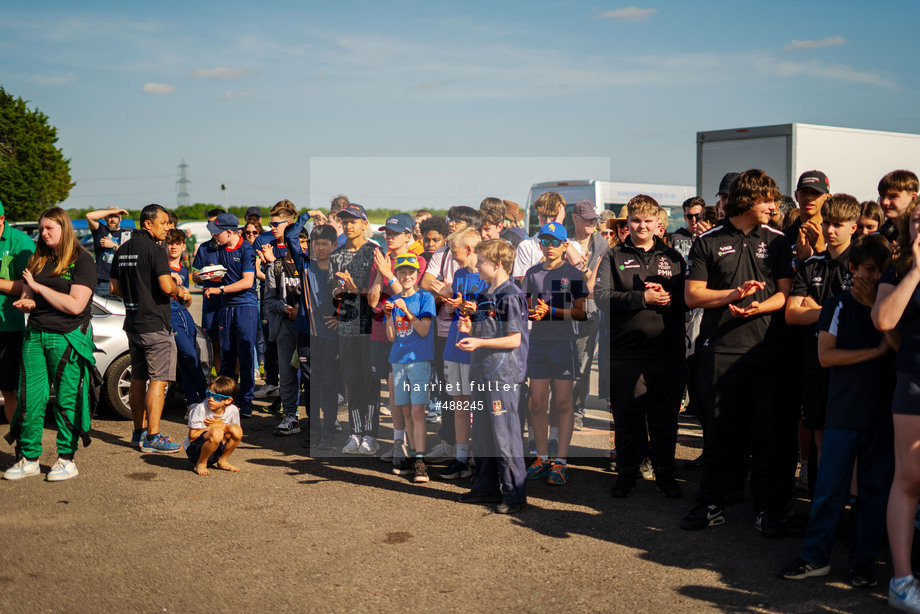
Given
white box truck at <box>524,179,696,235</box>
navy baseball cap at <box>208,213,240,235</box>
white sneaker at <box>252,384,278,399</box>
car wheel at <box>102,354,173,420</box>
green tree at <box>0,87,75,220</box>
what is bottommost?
white sneaker at <box>252,384,278,399</box>

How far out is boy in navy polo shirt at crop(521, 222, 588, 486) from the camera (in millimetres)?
6090

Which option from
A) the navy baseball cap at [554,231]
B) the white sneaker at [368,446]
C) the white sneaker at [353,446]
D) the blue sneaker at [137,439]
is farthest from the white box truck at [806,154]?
the blue sneaker at [137,439]

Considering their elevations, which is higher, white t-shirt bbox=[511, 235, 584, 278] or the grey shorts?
white t-shirt bbox=[511, 235, 584, 278]

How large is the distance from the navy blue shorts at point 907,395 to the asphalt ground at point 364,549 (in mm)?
1016

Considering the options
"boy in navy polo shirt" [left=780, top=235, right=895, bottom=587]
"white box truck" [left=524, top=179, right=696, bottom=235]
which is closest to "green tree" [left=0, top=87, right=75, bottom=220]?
"white box truck" [left=524, top=179, right=696, bottom=235]

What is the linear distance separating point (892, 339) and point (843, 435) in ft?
1.97

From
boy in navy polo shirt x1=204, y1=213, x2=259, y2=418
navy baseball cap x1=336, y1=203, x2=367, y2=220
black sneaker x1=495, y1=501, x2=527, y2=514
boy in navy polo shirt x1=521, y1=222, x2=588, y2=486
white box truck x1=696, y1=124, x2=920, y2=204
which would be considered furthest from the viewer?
white box truck x1=696, y1=124, x2=920, y2=204

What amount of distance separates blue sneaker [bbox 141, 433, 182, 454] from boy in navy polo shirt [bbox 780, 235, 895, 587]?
5293 mm

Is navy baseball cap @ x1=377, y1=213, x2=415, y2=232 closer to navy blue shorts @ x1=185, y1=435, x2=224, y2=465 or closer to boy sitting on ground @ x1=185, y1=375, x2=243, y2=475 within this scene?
boy sitting on ground @ x1=185, y1=375, x2=243, y2=475

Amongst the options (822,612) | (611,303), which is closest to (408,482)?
(611,303)

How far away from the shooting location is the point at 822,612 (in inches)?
152

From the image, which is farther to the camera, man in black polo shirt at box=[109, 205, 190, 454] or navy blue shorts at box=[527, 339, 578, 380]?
man in black polo shirt at box=[109, 205, 190, 454]

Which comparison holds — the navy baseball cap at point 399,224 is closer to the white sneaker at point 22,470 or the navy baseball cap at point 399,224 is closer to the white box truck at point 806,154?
the white sneaker at point 22,470

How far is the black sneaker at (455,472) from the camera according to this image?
21.1 feet
